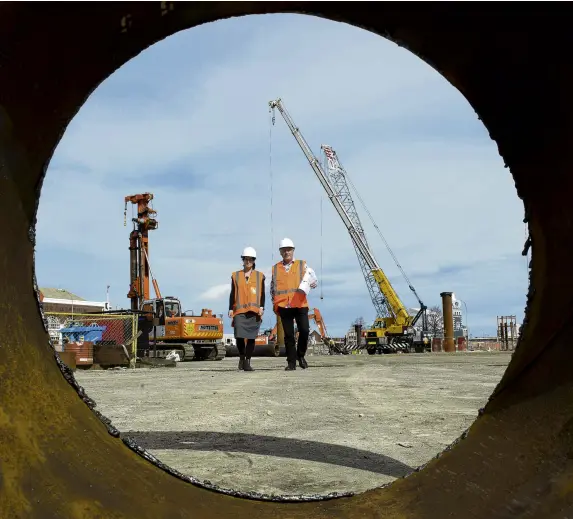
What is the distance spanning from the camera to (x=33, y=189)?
3.89 ft

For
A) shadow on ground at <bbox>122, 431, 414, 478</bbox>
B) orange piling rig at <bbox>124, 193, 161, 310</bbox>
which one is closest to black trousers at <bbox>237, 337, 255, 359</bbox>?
shadow on ground at <bbox>122, 431, 414, 478</bbox>

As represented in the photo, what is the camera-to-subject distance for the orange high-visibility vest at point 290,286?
8.59 metres

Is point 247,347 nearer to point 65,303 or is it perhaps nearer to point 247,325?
point 247,325

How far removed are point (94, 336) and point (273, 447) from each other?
14273 mm

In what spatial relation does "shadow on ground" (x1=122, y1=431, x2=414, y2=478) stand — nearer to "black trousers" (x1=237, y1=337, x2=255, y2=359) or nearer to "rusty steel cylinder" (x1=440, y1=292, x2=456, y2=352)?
"black trousers" (x1=237, y1=337, x2=255, y2=359)

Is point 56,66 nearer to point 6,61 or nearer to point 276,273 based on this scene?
point 6,61

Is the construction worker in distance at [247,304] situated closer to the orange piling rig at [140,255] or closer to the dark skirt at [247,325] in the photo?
the dark skirt at [247,325]

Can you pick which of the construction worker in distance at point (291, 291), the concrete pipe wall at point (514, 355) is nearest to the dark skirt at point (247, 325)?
the construction worker in distance at point (291, 291)

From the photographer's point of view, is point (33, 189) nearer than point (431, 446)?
Yes

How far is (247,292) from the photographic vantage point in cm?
886

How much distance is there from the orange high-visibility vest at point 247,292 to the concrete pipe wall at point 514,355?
7.33 metres

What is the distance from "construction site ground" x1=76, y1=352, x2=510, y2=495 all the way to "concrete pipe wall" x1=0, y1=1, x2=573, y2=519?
0.52m

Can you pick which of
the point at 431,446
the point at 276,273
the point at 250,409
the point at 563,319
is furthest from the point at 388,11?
Answer: the point at 276,273

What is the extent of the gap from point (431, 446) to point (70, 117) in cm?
197
